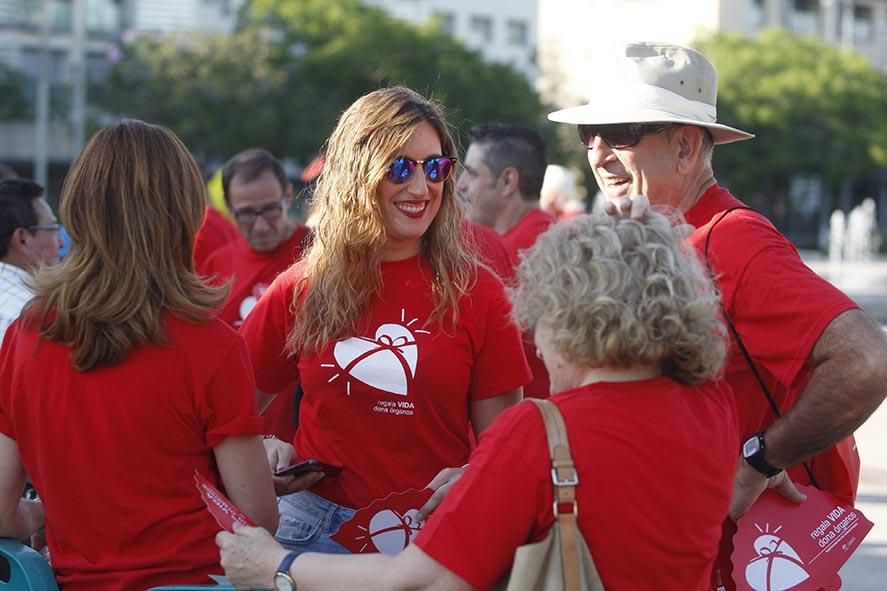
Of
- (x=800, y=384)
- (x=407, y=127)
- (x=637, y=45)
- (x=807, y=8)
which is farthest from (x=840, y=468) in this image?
(x=807, y=8)

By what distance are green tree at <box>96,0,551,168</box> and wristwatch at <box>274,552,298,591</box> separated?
28.9 meters

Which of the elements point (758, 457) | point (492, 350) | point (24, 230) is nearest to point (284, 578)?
point (492, 350)

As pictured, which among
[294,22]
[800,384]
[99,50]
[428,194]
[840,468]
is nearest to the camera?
[800,384]

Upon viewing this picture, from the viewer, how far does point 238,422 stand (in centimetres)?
265

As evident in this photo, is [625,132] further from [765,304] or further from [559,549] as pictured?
[559,549]

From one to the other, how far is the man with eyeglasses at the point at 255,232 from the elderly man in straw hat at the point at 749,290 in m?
2.69

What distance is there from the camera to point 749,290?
2.80m

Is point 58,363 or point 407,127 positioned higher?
point 407,127

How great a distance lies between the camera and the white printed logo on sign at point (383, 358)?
309cm

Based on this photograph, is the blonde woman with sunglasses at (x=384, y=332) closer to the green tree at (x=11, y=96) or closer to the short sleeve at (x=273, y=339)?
the short sleeve at (x=273, y=339)

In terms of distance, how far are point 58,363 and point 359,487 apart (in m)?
0.88

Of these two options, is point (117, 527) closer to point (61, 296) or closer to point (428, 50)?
point (61, 296)

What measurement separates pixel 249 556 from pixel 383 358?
816 millimetres

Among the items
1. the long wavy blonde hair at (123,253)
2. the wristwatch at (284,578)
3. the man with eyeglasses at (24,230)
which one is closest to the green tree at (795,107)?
the man with eyeglasses at (24,230)
